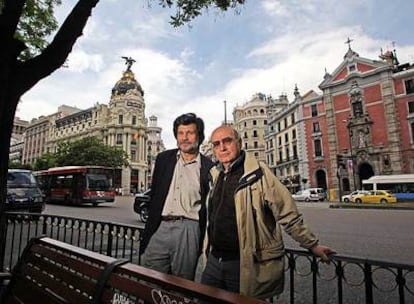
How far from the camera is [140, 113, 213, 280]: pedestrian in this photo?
2.62m

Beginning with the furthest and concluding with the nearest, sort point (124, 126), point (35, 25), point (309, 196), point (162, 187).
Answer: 1. point (124, 126)
2. point (309, 196)
3. point (35, 25)
4. point (162, 187)

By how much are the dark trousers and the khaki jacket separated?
0.13m

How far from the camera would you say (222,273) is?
2.28m

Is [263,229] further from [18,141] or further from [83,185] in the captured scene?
[18,141]

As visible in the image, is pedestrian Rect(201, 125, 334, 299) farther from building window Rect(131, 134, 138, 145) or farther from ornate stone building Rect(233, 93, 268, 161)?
ornate stone building Rect(233, 93, 268, 161)

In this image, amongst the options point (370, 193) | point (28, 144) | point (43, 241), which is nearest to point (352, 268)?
point (43, 241)

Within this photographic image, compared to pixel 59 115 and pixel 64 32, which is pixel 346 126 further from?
pixel 59 115

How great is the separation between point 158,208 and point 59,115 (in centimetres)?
9628

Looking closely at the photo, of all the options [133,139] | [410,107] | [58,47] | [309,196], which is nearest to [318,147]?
[309,196]

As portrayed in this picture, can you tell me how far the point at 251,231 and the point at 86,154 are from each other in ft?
164

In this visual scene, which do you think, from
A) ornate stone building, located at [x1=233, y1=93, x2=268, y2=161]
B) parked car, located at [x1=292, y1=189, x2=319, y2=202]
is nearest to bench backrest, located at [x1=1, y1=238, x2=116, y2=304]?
parked car, located at [x1=292, y1=189, x2=319, y2=202]

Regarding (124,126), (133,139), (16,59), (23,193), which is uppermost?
(124,126)

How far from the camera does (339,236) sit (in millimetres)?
9742

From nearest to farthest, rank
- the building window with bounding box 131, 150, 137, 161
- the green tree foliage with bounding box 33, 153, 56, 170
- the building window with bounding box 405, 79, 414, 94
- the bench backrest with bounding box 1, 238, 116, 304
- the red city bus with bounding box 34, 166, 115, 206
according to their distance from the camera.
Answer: the bench backrest with bounding box 1, 238, 116, 304 < the red city bus with bounding box 34, 166, 115, 206 < the building window with bounding box 405, 79, 414, 94 < the green tree foliage with bounding box 33, 153, 56, 170 < the building window with bounding box 131, 150, 137, 161
